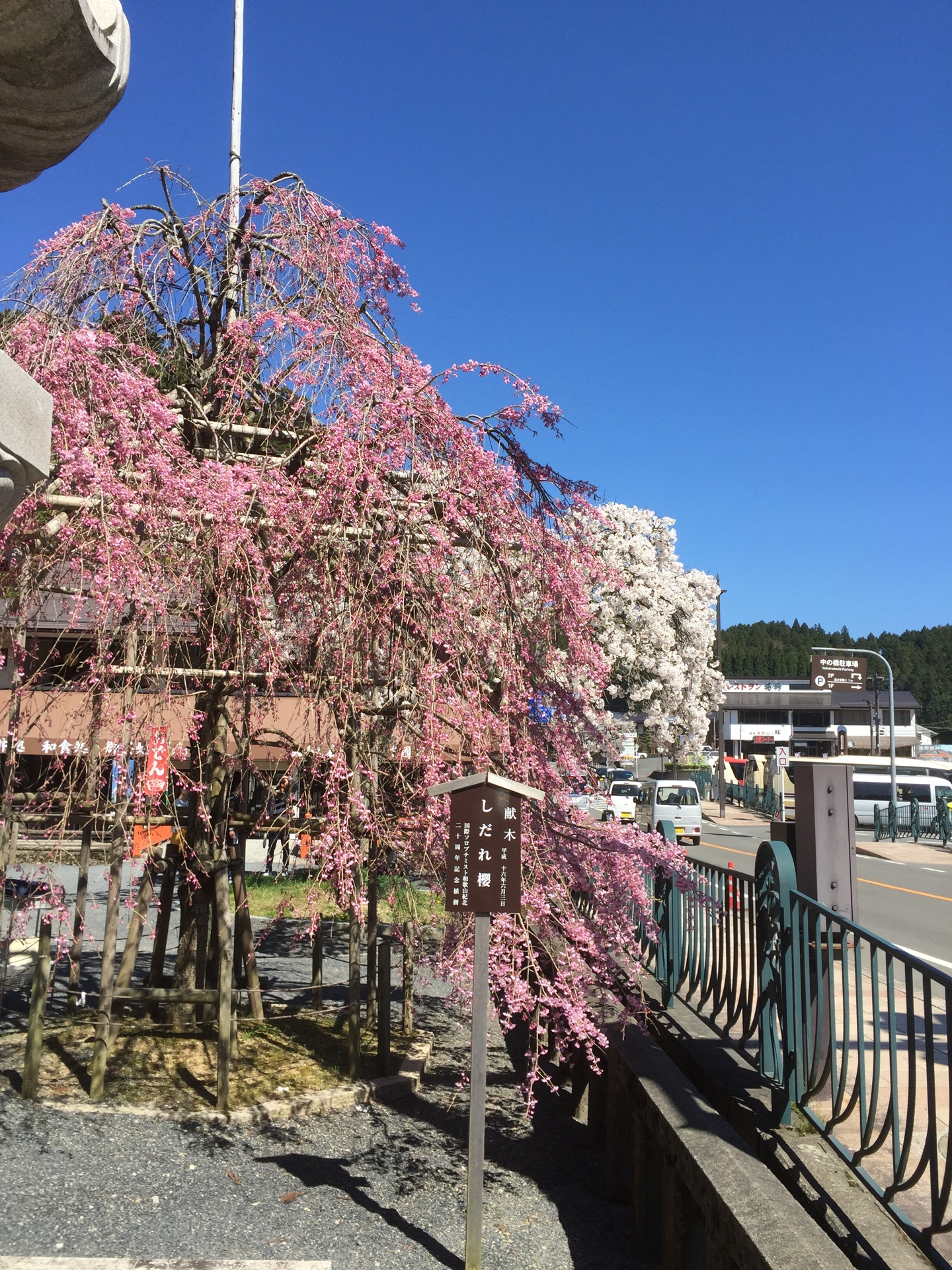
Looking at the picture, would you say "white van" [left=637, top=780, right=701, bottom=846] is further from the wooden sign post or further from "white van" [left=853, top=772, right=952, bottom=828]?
the wooden sign post

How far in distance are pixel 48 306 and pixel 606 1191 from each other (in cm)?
632

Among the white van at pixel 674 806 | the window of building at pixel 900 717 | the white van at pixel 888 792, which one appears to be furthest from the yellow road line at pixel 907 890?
the window of building at pixel 900 717

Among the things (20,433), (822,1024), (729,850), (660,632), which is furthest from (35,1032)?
(660,632)

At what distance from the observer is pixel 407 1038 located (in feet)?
26.6

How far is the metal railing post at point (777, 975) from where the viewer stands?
402 centimetres

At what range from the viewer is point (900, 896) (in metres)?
16.8

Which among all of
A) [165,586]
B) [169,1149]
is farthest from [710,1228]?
[165,586]

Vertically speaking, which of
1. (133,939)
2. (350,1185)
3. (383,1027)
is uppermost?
(133,939)

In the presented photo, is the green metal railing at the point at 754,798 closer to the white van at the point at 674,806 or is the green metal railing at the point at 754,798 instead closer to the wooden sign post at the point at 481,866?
the white van at the point at 674,806

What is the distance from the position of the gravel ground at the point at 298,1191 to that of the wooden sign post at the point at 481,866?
1.73 ft

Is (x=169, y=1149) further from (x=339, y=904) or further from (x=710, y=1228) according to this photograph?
(x=710, y=1228)

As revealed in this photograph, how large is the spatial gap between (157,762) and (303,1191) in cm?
249

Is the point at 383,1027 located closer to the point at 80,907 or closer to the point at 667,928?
the point at 667,928

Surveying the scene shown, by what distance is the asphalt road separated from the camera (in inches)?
471
